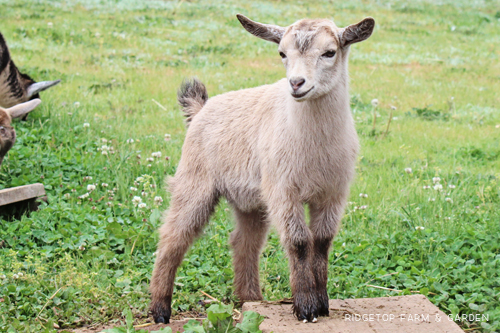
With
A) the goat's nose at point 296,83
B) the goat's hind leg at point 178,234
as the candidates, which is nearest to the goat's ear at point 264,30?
the goat's nose at point 296,83

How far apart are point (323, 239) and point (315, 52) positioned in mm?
1192

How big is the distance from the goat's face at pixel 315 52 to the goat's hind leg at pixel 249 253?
4.57ft

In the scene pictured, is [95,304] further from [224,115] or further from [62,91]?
[62,91]

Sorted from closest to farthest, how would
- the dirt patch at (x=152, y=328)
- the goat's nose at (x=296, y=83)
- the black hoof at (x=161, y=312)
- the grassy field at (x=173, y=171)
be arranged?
the goat's nose at (x=296, y=83), the dirt patch at (x=152, y=328), the black hoof at (x=161, y=312), the grassy field at (x=173, y=171)

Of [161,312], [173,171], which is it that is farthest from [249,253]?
[173,171]

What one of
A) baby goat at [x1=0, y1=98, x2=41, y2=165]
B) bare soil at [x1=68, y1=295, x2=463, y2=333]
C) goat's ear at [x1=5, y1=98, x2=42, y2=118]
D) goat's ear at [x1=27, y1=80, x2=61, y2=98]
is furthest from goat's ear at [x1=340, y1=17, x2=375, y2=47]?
goat's ear at [x1=27, y1=80, x2=61, y2=98]

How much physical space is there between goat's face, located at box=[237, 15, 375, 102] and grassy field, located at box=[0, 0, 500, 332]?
1.84m

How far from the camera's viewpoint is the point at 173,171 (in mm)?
6344

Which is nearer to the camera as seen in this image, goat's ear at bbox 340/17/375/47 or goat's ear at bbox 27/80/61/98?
goat's ear at bbox 340/17/375/47

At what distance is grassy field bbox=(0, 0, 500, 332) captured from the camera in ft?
14.2

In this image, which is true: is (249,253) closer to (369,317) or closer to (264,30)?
(369,317)

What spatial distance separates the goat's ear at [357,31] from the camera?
3344mm

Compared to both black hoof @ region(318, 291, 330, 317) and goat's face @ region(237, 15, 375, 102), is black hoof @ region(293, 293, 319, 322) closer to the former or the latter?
black hoof @ region(318, 291, 330, 317)

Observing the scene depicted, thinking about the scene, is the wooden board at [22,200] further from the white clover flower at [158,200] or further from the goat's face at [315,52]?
the goat's face at [315,52]
